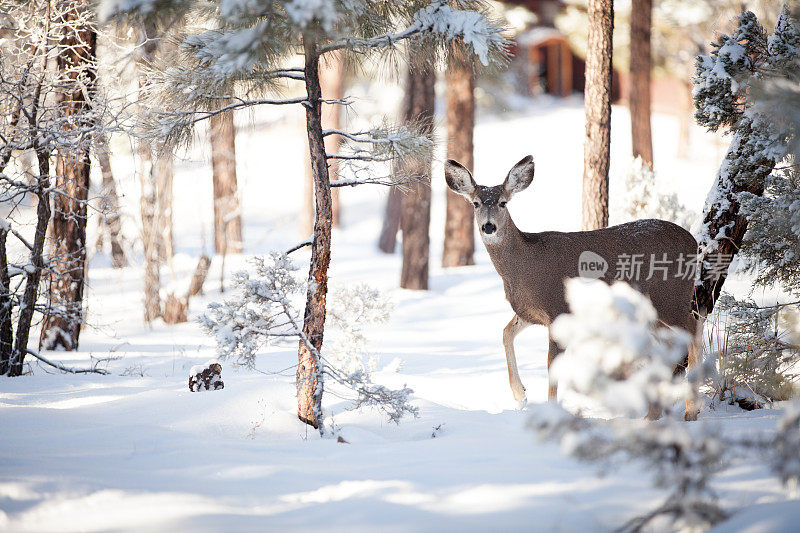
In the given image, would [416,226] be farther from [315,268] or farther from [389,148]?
[315,268]

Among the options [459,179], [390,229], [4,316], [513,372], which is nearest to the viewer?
[459,179]

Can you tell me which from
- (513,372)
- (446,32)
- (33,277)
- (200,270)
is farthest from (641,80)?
(33,277)

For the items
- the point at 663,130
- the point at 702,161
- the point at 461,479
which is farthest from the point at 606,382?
the point at 663,130

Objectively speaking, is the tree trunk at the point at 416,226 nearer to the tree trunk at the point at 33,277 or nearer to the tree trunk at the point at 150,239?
the tree trunk at the point at 150,239

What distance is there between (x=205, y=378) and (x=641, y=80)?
50.4 feet

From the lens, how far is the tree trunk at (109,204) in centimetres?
734

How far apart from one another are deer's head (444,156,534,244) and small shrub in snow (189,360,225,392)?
→ 2653 millimetres

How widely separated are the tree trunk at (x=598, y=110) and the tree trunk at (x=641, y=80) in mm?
9526

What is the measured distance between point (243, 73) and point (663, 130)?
30.2 metres

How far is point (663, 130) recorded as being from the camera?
31.6m

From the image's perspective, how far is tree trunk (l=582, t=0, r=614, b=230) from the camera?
835cm

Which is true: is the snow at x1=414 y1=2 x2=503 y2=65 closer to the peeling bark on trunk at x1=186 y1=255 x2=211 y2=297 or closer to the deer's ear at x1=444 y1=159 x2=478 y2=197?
the deer's ear at x1=444 y1=159 x2=478 y2=197

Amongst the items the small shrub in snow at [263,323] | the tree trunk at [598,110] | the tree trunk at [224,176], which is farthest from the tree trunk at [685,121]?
the small shrub in snow at [263,323]

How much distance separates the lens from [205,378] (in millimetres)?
6055
